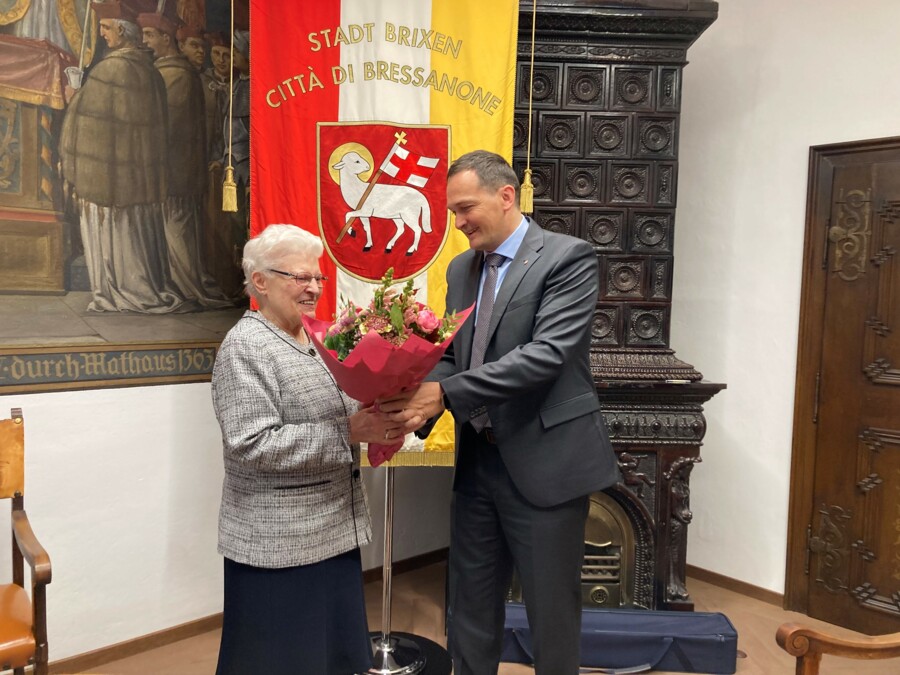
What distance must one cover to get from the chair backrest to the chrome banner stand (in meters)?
1.22

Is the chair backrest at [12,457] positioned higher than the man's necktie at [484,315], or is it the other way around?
the man's necktie at [484,315]

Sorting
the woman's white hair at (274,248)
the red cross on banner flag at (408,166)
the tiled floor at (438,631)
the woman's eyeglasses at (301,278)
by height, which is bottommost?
the tiled floor at (438,631)

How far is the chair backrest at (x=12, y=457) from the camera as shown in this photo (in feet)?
7.03

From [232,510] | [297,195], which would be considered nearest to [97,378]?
[297,195]

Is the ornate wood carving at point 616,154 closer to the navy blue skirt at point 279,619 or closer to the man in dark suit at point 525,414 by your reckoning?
the man in dark suit at point 525,414

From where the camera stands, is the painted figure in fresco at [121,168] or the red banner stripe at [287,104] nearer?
the painted figure in fresco at [121,168]

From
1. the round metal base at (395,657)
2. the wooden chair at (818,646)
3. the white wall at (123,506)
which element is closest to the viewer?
the wooden chair at (818,646)

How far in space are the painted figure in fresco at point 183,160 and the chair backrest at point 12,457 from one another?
0.89 meters

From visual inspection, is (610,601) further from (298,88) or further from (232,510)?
(298,88)

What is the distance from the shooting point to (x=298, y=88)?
2.78 m

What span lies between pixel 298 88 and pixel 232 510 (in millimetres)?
1773

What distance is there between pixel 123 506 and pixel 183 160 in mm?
1413

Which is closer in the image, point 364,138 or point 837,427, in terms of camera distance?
point 364,138

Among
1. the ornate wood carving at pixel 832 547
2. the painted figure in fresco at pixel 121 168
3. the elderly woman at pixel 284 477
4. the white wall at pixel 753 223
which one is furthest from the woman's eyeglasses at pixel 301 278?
the ornate wood carving at pixel 832 547
